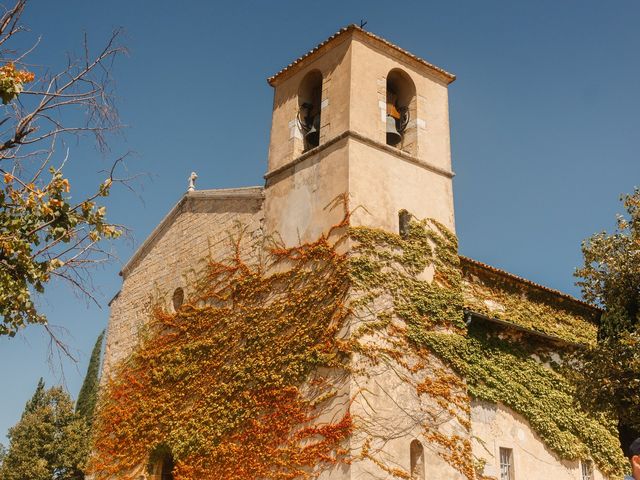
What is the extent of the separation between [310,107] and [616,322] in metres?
8.43

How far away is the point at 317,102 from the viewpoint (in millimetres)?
16625

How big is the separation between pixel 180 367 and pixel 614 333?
9.59m

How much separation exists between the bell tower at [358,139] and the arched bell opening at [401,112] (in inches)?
1.0

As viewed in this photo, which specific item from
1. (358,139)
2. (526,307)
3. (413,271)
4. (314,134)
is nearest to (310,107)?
(314,134)

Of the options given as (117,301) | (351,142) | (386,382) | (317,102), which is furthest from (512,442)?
(117,301)

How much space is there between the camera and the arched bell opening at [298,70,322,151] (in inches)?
627

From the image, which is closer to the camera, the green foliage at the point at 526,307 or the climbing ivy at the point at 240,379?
the climbing ivy at the point at 240,379

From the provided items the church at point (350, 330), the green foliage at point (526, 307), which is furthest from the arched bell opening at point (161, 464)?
the green foliage at point (526, 307)

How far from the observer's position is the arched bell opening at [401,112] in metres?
15.6

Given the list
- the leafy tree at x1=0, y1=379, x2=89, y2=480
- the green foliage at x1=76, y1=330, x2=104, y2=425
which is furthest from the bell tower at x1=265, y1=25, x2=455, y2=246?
Result: the green foliage at x1=76, y1=330, x2=104, y2=425

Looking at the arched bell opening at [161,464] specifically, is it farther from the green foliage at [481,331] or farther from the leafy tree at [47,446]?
the leafy tree at [47,446]

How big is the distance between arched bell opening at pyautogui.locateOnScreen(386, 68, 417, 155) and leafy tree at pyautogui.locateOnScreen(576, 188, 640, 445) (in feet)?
15.2

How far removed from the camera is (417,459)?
40.3ft

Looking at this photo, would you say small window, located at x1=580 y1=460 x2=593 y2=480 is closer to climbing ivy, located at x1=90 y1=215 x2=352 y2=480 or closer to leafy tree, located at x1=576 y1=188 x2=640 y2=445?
leafy tree, located at x1=576 y1=188 x2=640 y2=445
